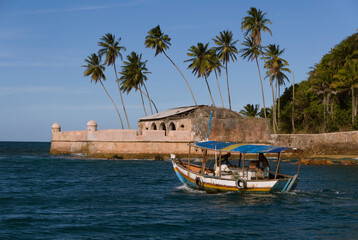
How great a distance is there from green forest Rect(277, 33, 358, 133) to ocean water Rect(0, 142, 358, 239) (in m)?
25.0

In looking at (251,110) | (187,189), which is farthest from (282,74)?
(187,189)

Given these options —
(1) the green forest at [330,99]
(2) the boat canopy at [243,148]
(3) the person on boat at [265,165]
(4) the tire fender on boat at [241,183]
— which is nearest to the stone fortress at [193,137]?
(1) the green forest at [330,99]

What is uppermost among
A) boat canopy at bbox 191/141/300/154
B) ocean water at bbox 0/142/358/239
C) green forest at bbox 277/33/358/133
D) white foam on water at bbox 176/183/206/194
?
green forest at bbox 277/33/358/133

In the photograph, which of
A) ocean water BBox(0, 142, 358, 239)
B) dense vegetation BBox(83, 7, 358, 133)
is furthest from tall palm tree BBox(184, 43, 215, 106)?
ocean water BBox(0, 142, 358, 239)

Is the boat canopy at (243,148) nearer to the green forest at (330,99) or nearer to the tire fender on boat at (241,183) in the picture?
the tire fender on boat at (241,183)

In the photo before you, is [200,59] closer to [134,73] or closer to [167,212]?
[134,73]

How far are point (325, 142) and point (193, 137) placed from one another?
14.2m

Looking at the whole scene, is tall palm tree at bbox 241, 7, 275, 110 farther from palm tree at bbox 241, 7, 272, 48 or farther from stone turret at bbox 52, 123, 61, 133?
stone turret at bbox 52, 123, 61, 133

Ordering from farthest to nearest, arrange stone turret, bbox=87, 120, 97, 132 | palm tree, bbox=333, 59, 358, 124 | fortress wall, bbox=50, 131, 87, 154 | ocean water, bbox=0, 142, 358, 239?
fortress wall, bbox=50, 131, 87, 154 → palm tree, bbox=333, 59, 358, 124 → stone turret, bbox=87, 120, 97, 132 → ocean water, bbox=0, 142, 358, 239

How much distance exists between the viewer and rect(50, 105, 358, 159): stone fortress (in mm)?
43438

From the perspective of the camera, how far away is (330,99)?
173 ft

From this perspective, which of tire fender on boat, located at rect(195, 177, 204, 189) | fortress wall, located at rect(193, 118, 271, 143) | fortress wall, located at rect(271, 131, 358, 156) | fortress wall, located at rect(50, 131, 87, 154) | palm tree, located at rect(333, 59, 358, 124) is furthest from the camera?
fortress wall, located at rect(50, 131, 87, 154)

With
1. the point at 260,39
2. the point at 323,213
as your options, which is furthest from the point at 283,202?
the point at 260,39

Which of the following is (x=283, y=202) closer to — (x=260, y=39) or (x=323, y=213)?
(x=323, y=213)
